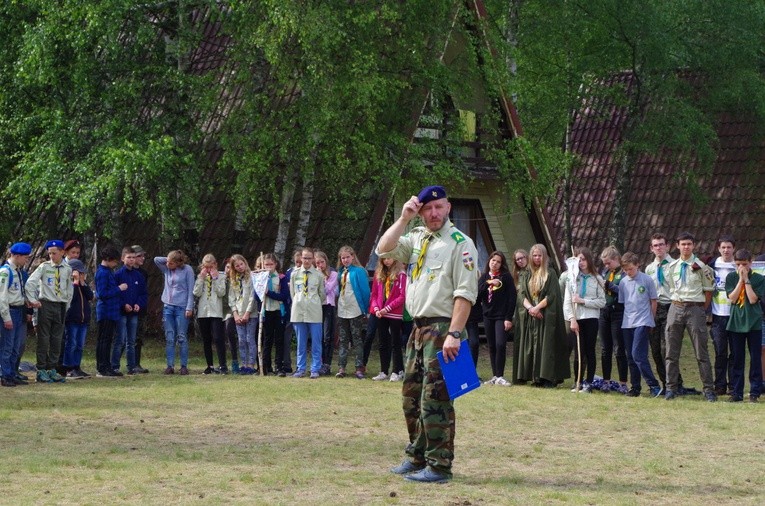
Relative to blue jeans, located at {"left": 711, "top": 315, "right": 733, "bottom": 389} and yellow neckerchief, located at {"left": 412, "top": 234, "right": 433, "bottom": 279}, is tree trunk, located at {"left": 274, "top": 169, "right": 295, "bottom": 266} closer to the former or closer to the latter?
blue jeans, located at {"left": 711, "top": 315, "right": 733, "bottom": 389}

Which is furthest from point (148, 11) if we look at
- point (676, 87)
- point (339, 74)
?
point (676, 87)

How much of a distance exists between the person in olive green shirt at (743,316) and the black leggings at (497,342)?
335 centimetres

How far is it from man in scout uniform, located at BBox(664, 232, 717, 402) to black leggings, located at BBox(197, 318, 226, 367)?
675 cm

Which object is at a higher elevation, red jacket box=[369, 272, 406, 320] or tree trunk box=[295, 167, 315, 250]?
tree trunk box=[295, 167, 315, 250]

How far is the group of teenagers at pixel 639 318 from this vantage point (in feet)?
53.6

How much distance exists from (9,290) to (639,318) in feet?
26.6

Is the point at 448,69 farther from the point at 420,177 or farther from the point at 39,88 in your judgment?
the point at 39,88

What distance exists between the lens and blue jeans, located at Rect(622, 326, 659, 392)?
16656 mm

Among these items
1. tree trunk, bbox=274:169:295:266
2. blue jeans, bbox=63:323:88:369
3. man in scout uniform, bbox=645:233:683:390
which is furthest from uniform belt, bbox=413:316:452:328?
tree trunk, bbox=274:169:295:266

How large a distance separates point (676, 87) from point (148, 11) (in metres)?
12.9

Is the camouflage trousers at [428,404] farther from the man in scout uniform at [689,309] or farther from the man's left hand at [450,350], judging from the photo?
the man in scout uniform at [689,309]

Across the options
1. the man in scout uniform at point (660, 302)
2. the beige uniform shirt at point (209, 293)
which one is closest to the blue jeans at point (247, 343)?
the beige uniform shirt at point (209, 293)

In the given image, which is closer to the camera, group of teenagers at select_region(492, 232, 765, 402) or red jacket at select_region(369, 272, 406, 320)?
group of teenagers at select_region(492, 232, 765, 402)

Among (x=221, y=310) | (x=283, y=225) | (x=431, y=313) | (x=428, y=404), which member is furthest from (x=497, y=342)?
(x=428, y=404)
